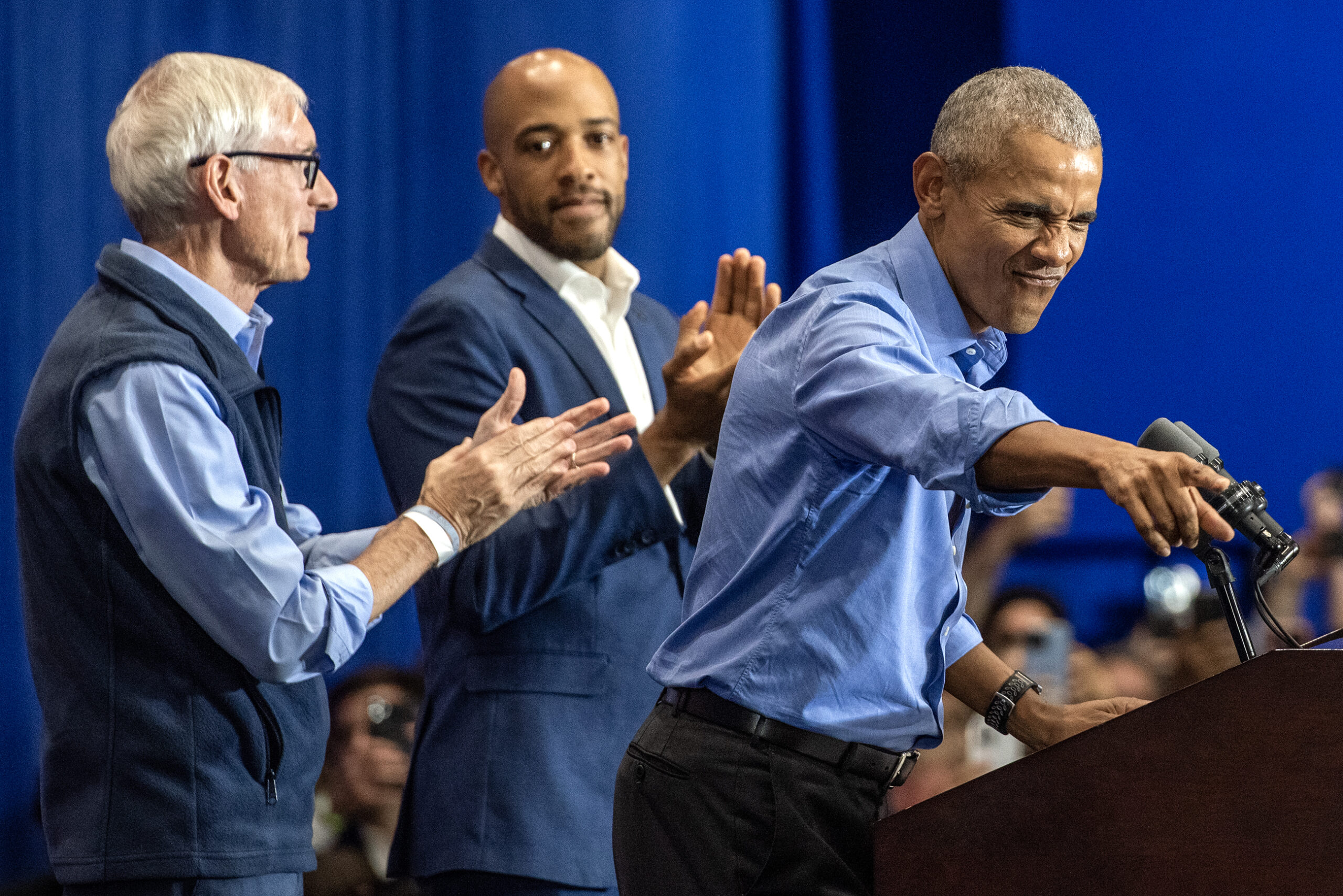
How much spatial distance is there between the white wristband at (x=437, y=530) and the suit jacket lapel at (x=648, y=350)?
603 millimetres

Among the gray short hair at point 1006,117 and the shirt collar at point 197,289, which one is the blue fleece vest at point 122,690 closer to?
the shirt collar at point 197,289

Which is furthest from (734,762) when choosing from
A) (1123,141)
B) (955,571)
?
(1123,141)

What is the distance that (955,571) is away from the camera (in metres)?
1.38

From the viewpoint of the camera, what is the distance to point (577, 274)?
218cm

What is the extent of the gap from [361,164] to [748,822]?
8.49 feet

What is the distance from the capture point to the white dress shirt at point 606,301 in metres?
2.18

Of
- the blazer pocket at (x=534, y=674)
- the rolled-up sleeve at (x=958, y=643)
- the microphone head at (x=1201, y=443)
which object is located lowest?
the blazer pocket at (x=534, y=674)

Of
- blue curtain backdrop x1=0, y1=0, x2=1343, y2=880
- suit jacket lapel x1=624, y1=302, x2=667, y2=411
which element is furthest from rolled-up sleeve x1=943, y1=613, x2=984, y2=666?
blue curtain backdrop x1=0, y1=0, x2=1343, y2=880

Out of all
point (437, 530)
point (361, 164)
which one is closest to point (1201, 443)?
point (437, 530)

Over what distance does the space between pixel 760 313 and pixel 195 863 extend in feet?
3.64

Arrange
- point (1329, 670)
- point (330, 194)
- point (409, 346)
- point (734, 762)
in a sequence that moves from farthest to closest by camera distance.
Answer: point (409, 346)
point (330, 194)
point (734, 762)
point (1329, 670)

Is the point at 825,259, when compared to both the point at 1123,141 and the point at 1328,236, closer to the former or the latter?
the point at 1123,141

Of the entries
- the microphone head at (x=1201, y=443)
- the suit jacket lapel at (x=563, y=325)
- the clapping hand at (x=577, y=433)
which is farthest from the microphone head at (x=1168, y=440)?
the suit jacket lapel at (x=563, y=325)

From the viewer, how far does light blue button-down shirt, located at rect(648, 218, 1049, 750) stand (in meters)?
1.22
